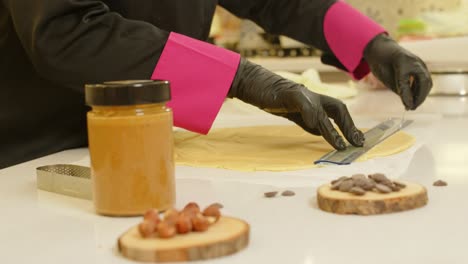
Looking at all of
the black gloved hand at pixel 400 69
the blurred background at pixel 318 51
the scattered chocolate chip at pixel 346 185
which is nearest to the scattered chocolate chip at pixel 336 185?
the scattered chocolate chip at pixel 346 185

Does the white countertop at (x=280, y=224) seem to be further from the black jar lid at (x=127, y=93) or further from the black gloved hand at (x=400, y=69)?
the black gloved hand at (x=400, y=69)

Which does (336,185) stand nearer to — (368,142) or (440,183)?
(440,183)

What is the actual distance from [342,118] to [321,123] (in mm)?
68

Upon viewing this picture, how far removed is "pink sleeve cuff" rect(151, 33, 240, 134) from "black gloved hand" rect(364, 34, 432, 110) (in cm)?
51

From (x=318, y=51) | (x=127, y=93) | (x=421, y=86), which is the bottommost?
(x=318, y=51)

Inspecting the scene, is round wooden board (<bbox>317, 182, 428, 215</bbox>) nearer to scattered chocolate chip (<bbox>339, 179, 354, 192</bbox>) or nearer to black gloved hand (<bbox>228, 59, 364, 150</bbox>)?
scattered chocolate chip (<bbox>339, 179, 354, 192</bbox>)

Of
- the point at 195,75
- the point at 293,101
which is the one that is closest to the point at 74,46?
the point at 195,75

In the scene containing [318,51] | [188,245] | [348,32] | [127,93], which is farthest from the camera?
[318,51]

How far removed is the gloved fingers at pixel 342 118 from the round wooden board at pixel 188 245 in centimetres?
51

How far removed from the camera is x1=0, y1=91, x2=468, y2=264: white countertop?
2.06 ft

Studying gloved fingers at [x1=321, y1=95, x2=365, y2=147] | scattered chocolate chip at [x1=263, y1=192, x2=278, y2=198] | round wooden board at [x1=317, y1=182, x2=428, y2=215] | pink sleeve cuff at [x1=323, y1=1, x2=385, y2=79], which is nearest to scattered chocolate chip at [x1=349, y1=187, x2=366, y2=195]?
round wooden board at [x1=317, y1=182, x2=428, y2=215]

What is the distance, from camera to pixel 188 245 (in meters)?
0.60

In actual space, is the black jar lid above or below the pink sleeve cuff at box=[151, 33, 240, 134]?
above

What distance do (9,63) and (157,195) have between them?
1.89ft
